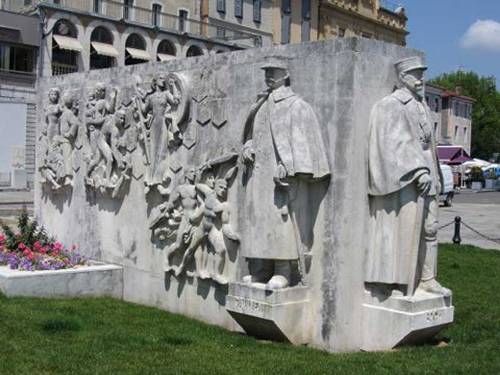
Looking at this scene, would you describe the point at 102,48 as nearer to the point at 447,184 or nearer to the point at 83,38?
the point at 83,38

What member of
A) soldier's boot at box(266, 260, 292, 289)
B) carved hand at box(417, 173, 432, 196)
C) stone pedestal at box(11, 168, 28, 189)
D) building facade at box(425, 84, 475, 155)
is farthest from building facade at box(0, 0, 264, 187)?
carved hand at box(417, 173, 432, 196)

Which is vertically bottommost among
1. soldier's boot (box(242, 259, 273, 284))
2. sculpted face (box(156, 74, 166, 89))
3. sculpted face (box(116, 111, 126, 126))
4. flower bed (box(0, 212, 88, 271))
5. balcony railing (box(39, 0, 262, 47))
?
flower bed (box(0, 212, 88, 271))

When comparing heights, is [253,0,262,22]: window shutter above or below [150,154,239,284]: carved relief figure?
above

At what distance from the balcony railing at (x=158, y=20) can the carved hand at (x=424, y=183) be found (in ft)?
125

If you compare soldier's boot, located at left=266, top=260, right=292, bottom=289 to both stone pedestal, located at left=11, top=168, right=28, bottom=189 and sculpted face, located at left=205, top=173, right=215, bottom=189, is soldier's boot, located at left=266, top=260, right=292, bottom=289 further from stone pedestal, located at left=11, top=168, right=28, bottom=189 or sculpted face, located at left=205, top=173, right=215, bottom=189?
stone pedestal, located at left=11, top=168, right=28, bottom=189

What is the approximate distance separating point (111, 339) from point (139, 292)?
2.51 meters

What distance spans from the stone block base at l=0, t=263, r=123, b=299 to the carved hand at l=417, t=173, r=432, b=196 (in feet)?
16.5

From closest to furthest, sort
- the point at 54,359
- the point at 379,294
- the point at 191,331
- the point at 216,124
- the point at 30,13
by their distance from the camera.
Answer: the point at 54,359, the point at 379,294, the point at 191,331, the point at 216,124, the point at 30,13

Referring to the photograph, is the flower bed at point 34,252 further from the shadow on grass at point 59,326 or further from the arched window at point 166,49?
the arched window at point 166,49

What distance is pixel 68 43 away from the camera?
43.2 m

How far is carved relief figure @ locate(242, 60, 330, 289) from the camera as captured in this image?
7.63 meters

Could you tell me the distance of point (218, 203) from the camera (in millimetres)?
8906

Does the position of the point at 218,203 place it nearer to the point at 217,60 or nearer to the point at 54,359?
the point at 217,60

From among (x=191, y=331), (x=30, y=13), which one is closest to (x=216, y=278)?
(x=191, y=331)
